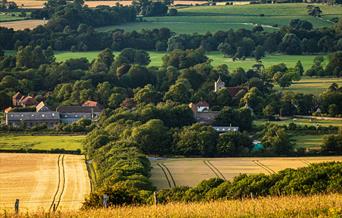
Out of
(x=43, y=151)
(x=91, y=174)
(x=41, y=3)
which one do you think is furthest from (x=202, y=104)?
(x=41, y=3)

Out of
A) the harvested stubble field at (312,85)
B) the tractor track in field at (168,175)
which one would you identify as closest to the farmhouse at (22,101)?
the harvested stubble field at (312,85)

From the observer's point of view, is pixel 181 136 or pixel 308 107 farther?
pixel 308 107

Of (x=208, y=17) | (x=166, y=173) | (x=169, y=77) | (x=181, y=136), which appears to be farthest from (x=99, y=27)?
(x=166, y=173)

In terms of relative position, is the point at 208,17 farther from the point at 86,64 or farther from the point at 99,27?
the point at 86,64

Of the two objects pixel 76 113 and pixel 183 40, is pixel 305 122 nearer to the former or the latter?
pixel 76 113

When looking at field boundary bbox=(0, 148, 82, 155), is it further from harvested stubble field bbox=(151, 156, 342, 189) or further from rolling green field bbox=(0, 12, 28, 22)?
rolling green field bbox=(0, 12, 28, 22)

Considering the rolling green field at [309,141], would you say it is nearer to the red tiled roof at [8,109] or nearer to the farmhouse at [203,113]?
the farmhouse at [203,113]
